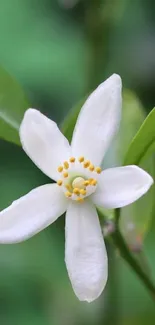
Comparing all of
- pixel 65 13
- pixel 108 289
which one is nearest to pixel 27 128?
pixel 108 289

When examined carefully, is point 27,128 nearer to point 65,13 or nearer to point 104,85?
point 104,85

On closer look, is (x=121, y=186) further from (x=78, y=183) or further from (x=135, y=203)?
(x=135, y=203)

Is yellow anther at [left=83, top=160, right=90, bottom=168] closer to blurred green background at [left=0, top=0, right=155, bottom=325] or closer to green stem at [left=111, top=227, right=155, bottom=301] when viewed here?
green stem at [left=111, top=227, right=155, bottom=301]

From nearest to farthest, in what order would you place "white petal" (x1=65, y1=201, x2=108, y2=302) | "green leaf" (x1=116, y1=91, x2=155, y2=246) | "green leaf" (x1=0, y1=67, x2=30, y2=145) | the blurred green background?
"white petal" (x1=65, y1=201, x2=108, y2=302) → "green leaf" (x1=0, y1=67, x2=30, y2=145) → "green leaf" (x1=116, y1=91, x2=155, y2=246) → the blurred green background

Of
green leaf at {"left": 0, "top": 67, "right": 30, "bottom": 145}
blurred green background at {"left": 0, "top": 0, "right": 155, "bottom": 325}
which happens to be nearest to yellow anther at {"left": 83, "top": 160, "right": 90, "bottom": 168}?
green leaf at {"left": 0, "top": 67, "right": 30, "bottom": 145}

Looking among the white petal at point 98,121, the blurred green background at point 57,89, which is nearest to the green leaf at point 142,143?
the white petal at point 98,121

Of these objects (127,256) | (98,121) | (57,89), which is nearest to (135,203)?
(127,256)

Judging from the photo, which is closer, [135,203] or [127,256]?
[127,256]
